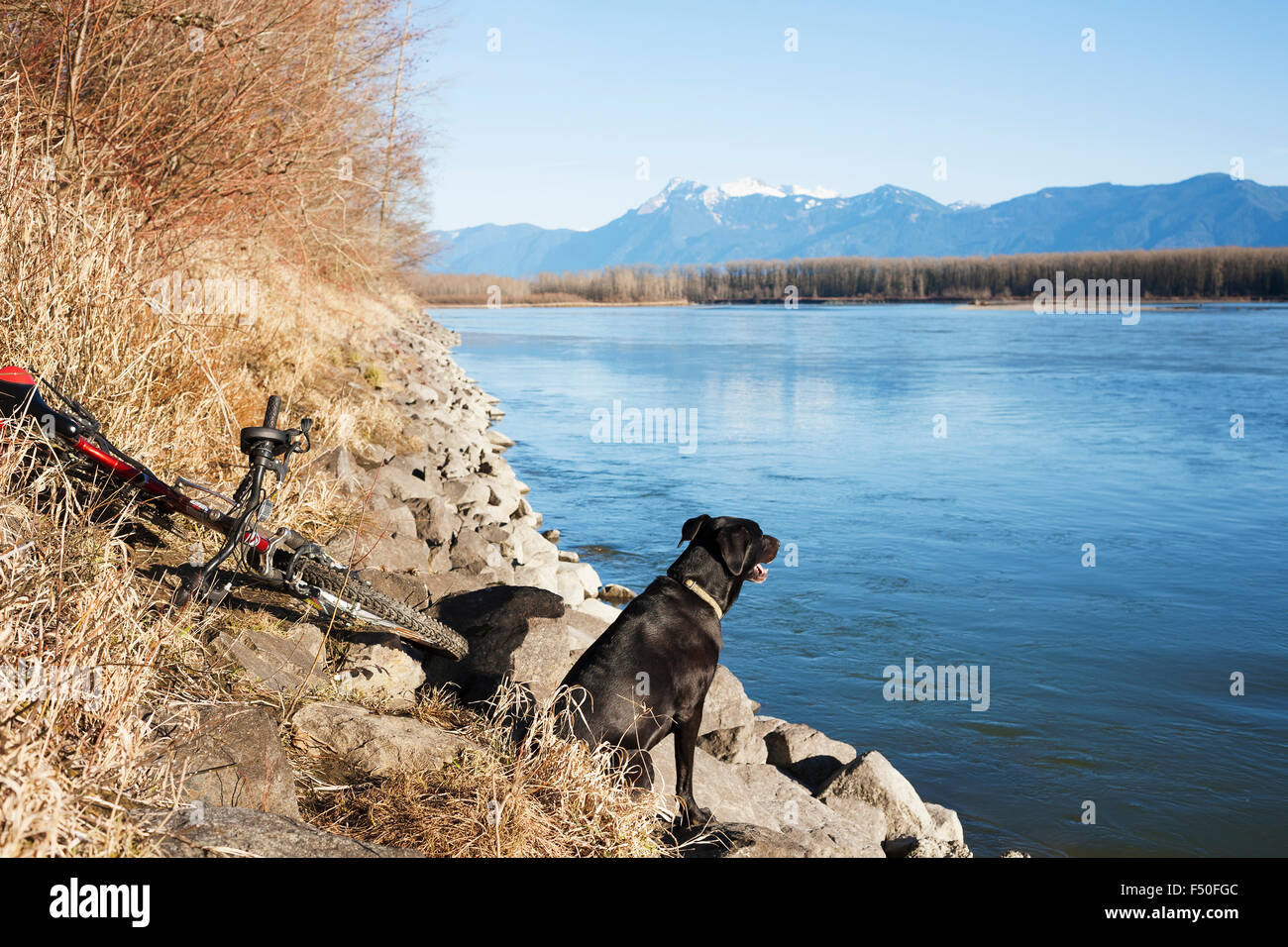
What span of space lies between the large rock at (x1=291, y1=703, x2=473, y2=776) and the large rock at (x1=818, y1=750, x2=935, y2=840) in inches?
91.3

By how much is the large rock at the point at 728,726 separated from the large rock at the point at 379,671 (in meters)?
1.81

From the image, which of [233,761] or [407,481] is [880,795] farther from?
[407,481]

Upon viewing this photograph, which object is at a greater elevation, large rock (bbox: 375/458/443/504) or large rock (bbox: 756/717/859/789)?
large rock (bbox: 375/458/443/504)

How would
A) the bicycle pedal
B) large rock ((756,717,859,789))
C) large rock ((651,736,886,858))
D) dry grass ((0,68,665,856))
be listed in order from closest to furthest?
dry grass ((0,68,665,856)) < the bicycle pedal < large rock ((651,736,886,858)) < large rock ((756,717,859,789))

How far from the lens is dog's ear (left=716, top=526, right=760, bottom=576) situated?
474cm

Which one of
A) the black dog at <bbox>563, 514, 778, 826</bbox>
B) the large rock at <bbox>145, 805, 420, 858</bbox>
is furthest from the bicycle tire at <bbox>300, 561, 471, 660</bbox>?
the large rock at <bbox>145, 805, 420, 858</bbox>

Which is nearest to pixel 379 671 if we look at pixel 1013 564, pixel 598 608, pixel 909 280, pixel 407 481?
pixel 598 608

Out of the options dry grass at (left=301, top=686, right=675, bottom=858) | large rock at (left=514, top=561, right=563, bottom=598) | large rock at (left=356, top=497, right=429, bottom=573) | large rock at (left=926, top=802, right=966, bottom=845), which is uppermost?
large rock at (left=356, top=497, right=429, bottom=573)

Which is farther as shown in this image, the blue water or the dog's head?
the blue water

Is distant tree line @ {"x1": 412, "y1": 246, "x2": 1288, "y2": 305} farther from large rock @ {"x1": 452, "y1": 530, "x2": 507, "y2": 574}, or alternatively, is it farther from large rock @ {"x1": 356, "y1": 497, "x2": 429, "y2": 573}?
large rock @ {"x1": 356, "y1": 497, "x2": 429, "y2": 573}

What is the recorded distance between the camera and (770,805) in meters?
5.38

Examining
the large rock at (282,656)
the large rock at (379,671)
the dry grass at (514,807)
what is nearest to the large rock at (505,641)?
the large rock at (379,671)
